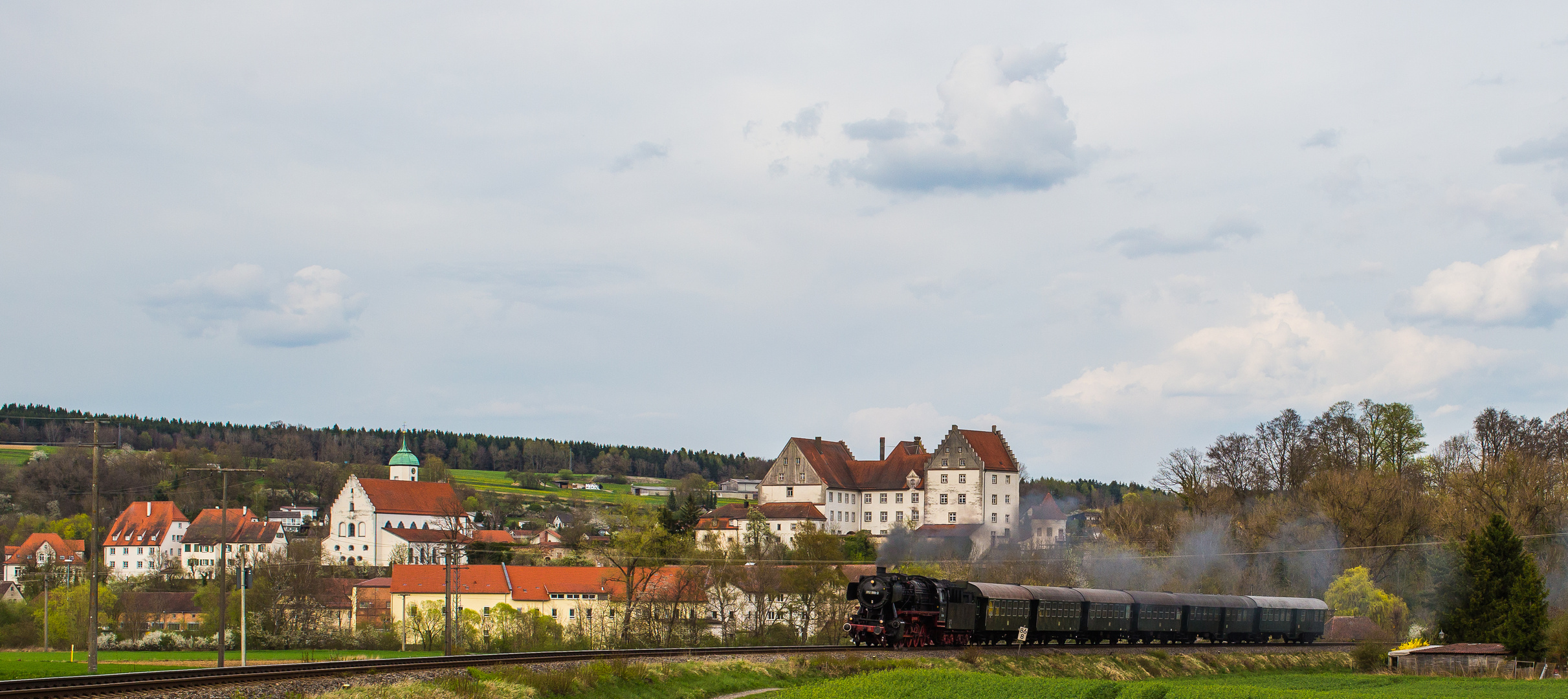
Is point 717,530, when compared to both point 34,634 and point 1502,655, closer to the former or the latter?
point 34,634

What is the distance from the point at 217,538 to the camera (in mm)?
149000

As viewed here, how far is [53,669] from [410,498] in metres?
139

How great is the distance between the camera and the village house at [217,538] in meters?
150

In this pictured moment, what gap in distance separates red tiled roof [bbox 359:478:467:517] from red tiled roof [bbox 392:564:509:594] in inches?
2968

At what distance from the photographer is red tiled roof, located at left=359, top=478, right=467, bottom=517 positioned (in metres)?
176

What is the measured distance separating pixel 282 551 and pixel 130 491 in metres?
70.0

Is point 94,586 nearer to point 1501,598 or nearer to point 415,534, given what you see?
point 1501,598

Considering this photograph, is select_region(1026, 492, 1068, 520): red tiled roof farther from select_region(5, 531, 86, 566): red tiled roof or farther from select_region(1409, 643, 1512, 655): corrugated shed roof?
select_region(5, 531, 86, 566): red tiled roof

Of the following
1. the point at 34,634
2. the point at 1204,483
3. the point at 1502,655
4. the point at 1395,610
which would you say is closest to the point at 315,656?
the point at 34,634

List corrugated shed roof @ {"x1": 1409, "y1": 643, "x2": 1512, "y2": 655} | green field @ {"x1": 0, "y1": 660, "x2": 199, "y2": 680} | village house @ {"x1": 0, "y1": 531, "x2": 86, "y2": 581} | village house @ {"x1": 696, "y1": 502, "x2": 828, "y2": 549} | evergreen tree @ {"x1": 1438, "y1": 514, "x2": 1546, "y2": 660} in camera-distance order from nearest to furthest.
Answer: green field @ {"x1": 0, "y1": 660, "x2": 199, "y2": 680}, corrugated shed roof @ {"x1": 1409, "y1": 643, "x2": 1512, "y2": 655}, evergreen tree @ {"x1": 1438, "y1": 514, "x2": 1546, "y2": 660}, village house @ {"x1": 0, "y1": 531, "x2": 86, "y2": 581}, village house @ {"x1": 696, "y1": 502, "x2": 828, "y2": 549}

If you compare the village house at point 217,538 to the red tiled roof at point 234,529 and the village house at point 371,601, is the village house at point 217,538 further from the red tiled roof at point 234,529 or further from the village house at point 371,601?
the village house at point 371,601

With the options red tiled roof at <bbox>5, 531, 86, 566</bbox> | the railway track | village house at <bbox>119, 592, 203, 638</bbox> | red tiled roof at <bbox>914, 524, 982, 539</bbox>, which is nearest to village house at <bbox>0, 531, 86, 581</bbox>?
red tiled roof at <bbox>5, 531, 86, 566</bbox>

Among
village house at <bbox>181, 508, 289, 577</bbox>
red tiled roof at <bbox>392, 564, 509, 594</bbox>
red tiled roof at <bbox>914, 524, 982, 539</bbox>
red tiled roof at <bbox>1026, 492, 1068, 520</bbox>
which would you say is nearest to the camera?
red tiled roof at <bbox>392, 564, 509, 594</bbox>

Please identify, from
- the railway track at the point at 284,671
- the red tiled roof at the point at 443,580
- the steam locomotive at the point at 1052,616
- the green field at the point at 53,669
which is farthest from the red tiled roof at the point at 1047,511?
the green field at the point at 53,669
